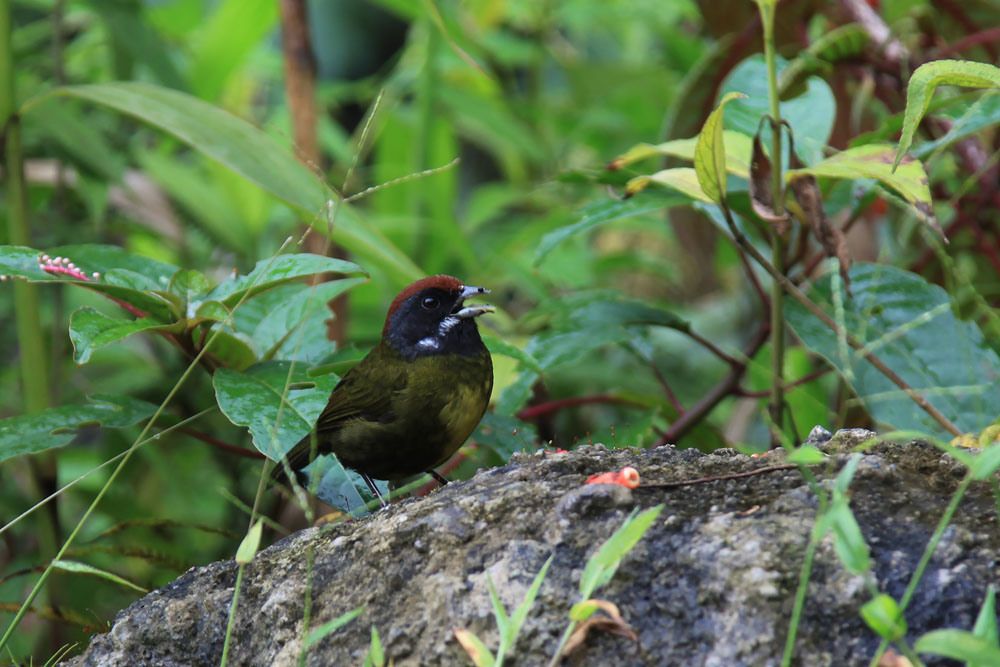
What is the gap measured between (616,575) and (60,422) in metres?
1.24

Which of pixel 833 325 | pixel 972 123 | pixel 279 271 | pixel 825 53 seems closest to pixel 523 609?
pixel 279 271

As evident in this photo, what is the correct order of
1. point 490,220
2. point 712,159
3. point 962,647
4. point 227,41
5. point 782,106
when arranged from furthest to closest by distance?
point 490,220 → point 227,41 → point 782,106 → point 712,159 → point 962,647

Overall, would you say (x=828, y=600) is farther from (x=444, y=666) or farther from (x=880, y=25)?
(x=880, y=25)

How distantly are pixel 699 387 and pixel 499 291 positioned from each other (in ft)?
4.44

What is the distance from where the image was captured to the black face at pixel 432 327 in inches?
95.6

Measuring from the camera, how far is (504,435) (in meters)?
2.39

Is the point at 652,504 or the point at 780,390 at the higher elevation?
the point at 652,504

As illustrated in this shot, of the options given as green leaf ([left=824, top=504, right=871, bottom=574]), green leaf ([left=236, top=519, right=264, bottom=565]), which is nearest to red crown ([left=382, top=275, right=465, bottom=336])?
green leaf ([left=236, top=519, right=264, bottom=565])

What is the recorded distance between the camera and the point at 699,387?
14.3ft

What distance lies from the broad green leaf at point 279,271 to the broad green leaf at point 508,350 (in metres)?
0.43

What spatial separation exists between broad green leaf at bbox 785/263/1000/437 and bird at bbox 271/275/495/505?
76cm

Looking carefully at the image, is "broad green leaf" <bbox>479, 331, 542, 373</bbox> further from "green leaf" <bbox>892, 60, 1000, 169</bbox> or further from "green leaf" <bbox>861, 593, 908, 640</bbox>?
"green leaf" <bbox>861, 593, 908, 640</bbox>

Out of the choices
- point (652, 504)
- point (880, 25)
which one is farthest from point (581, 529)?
point (880, 25)

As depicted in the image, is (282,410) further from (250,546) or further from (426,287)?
(426,287)
